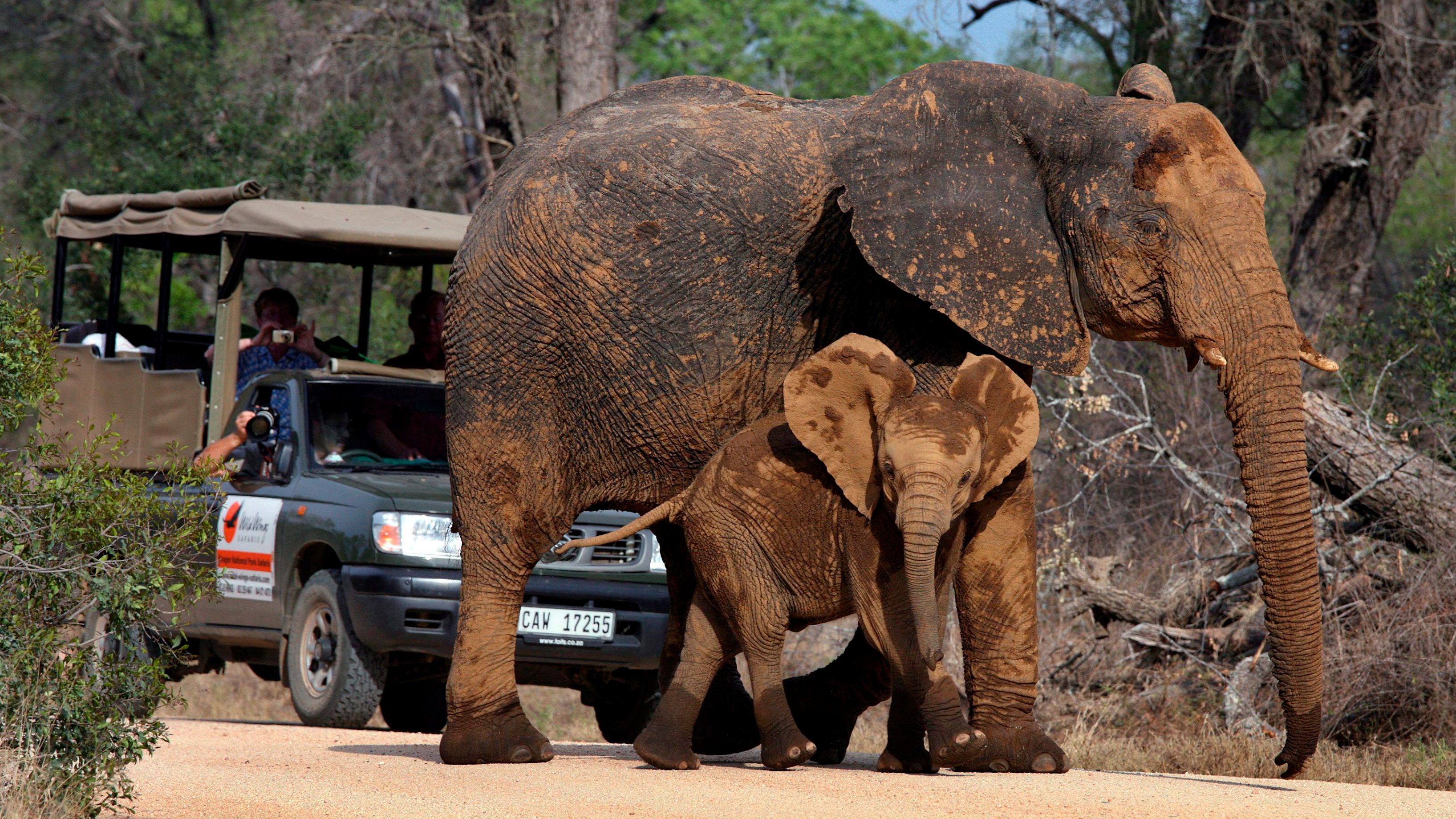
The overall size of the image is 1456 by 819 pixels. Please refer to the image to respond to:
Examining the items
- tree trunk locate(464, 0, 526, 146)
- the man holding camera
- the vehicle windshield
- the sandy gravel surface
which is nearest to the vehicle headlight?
the vehicle windshield

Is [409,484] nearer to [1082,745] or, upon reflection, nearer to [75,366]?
[75,366]

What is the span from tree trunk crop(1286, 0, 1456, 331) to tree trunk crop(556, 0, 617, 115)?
5900 mm

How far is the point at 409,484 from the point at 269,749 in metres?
2.48

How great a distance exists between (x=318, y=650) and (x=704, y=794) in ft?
16.8

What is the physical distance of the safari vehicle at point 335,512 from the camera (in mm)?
9906

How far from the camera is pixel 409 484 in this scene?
1042 centimetres

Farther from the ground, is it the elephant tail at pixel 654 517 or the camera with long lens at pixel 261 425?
the elephant tail at pixel 654 517

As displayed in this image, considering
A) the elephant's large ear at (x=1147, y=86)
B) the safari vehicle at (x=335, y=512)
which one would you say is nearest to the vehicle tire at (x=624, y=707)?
the safari vehicle at (x=335, y=512)

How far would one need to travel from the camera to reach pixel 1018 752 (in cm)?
661

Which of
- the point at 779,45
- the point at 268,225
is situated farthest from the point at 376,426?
the point at 779,45

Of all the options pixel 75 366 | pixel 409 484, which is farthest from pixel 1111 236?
pixel 75 366

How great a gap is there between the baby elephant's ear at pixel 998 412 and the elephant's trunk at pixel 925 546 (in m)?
0.38

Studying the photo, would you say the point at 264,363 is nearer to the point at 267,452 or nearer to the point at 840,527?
the point at 267,452

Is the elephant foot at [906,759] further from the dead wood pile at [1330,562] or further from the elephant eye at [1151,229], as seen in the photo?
→ the dead wood pile at [1330,562]
